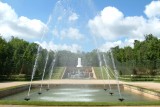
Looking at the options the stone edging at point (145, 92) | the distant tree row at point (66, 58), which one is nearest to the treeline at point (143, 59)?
the distant tree row at point (66, 58)

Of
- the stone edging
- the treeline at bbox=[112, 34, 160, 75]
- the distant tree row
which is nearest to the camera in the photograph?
the stone edging

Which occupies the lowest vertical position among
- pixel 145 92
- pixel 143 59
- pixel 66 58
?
pixel 145 92

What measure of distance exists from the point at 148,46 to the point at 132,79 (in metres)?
36.5

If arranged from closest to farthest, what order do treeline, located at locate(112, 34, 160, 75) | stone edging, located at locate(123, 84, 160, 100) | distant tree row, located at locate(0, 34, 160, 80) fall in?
stone edging, located at locate(123, 84, 160, 100) → distant tree row, located at locate(0, 34, 160, 80) → treeline, located at locate(112, 34, 160, 75)

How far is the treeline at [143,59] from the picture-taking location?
50969mm

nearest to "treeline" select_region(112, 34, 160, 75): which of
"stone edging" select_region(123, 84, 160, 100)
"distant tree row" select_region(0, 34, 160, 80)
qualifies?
"distant tree row" select_region(0, 34, 160, 80)

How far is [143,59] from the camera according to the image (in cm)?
7256

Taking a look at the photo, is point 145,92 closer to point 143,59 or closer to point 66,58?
point 143,59

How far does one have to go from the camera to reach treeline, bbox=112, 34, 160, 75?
167 ft

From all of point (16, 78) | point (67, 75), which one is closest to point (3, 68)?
point (16, 78)

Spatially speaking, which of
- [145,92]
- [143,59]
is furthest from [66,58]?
[145,92]

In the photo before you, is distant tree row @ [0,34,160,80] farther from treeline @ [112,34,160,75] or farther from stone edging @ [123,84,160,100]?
stone edging @ [123,84,160,100]

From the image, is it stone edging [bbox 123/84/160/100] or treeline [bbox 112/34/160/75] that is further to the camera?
treeline [bbox 112/34/160/75]

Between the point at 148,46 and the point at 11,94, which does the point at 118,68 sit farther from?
the point at 11,94
